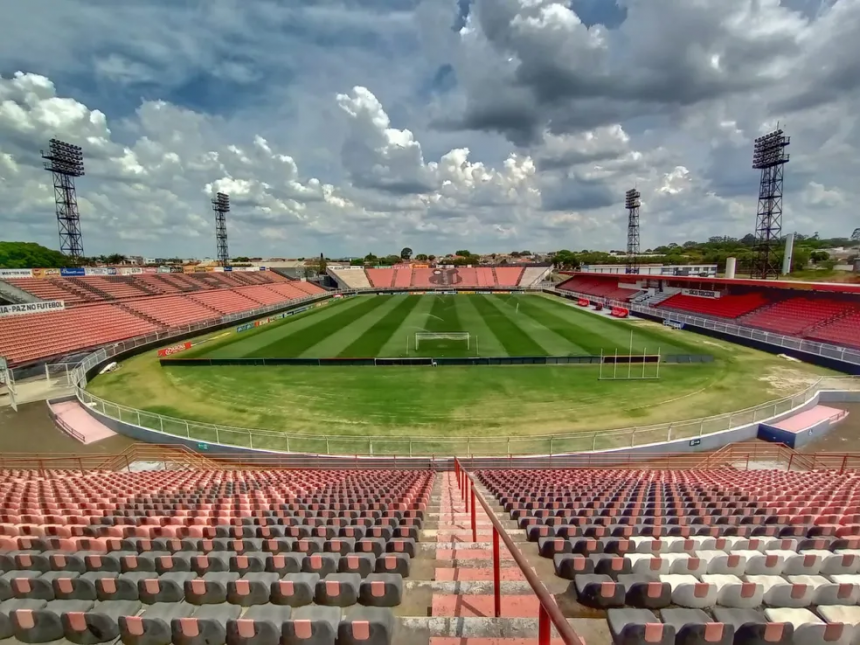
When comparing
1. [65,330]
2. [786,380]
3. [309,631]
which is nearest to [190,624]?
[309,631]

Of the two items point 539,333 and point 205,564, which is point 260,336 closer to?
point 539,333

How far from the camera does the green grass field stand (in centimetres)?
1928

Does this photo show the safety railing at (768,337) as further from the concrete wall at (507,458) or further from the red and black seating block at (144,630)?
the red and black seating block at (144,630)

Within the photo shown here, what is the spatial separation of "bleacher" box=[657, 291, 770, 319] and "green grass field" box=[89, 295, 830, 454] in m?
8.75

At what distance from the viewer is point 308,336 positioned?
44.5 m

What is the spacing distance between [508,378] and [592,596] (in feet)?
79.1

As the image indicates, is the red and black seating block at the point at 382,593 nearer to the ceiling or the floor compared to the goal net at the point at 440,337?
nearer to the ceiling

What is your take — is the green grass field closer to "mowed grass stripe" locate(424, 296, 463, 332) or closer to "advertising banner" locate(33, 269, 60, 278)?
"mowed grass stripe" locate(424, 296, 463, 332)

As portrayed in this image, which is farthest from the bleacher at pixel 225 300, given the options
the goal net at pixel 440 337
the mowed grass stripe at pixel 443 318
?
the goal net at pixel 440 337

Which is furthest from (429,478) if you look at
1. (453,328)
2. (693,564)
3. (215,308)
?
(215,308)

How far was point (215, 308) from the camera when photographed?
5650 centimetres

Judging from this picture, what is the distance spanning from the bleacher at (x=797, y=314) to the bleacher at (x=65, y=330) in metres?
59.9

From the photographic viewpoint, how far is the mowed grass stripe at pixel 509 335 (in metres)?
36.4

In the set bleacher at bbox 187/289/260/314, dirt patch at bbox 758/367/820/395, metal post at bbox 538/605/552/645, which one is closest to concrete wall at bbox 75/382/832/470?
dirt patch at bbox 758/367/820/395
